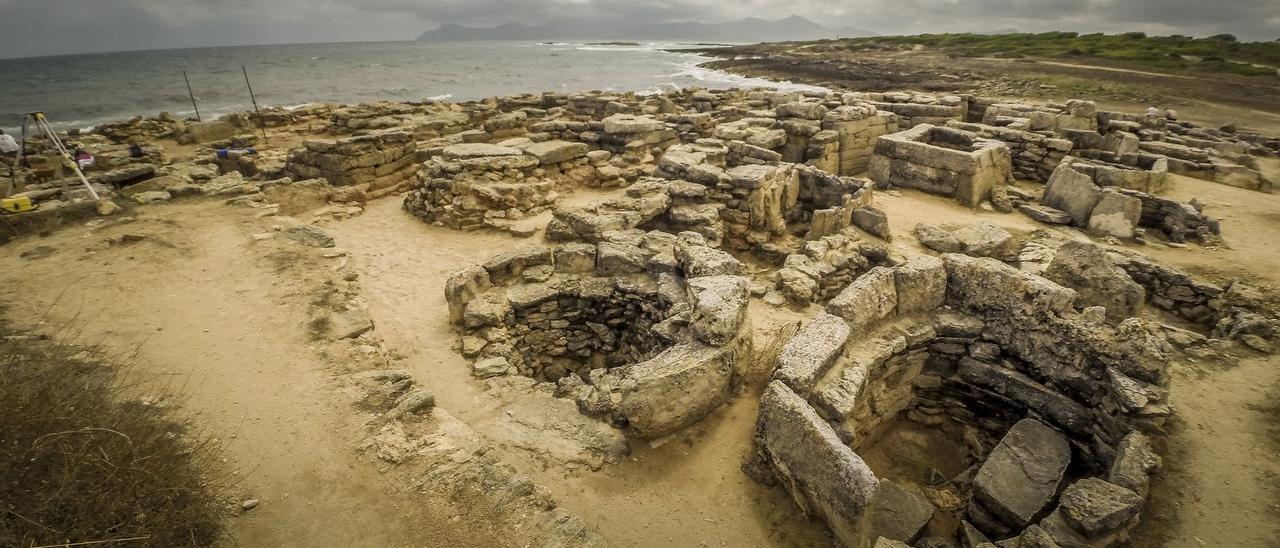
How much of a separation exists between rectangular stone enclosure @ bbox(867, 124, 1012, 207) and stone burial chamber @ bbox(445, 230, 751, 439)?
20.3 ft

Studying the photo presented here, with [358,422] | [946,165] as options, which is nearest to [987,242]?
[946,165]

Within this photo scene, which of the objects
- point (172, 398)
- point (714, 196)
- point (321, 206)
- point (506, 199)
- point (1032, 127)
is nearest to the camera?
point (172, 398)

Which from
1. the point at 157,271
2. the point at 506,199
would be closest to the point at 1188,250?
the point at 506,199

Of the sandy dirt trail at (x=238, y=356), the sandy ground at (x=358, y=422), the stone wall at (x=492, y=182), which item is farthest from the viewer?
the stone wall at (x=492, y=182)

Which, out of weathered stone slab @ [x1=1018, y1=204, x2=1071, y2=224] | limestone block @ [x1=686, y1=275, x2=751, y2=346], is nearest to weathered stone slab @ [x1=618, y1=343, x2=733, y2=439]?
limestone block @ [x1=686, y1=275, x2=751, y2=346]

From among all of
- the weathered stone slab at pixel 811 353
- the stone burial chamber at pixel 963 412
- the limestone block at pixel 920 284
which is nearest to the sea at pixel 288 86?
the limestone block at pixel 920 284

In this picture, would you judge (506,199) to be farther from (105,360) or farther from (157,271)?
(105,360)

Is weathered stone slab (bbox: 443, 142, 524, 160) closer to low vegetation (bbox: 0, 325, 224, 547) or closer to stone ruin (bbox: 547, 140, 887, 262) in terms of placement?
stone ruin (bbox: 547, 140, 887, 262)

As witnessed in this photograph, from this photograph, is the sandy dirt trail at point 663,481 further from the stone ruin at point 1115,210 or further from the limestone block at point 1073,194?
the limestone block at point 1073,194

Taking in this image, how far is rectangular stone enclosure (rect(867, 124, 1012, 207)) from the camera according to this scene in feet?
33.0

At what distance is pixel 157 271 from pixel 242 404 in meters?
4.22

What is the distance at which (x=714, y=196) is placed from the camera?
9492mm

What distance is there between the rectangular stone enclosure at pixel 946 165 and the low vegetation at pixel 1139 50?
101ft

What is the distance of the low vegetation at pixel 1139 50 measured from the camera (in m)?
30.8
